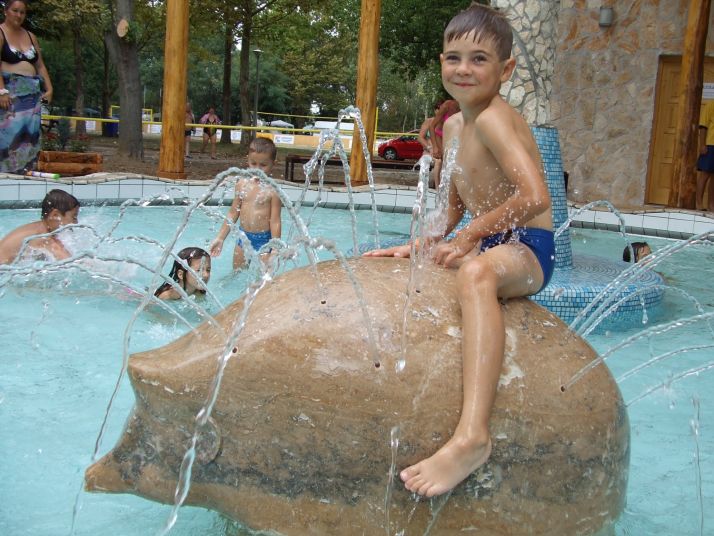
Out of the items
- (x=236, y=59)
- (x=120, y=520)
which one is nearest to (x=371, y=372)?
(x=120, y=520)

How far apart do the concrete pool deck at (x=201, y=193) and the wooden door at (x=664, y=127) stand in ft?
7.51

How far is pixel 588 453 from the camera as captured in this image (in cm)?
238

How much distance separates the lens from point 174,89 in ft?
37.4

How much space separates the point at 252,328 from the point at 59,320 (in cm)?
322

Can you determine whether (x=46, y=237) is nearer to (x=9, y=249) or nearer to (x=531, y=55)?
(x=9, y=249)

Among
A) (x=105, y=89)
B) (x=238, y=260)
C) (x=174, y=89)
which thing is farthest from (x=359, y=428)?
(x=105, y=89)

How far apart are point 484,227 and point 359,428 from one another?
778 mm

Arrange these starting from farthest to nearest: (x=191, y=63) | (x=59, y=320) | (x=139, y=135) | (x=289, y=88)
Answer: (x=289, y=88) → (x=191, y=63) → (x=139, y=135) → (x=59, y=320)

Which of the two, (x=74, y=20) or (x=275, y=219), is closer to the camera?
(x=275, y=219)

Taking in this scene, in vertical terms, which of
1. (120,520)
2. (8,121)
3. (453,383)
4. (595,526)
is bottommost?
(120,520)

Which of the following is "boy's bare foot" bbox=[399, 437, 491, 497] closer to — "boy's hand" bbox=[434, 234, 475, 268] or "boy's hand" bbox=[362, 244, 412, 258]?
"boy's hand" bbox=[434, 234, 475, 268]

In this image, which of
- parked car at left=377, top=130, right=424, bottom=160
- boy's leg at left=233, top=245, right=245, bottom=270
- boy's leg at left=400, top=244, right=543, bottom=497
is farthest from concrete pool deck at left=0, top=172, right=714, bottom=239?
parked car at left=377, top=130, right=424, bottom=160

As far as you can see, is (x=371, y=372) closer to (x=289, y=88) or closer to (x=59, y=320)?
(x=59, y=320)

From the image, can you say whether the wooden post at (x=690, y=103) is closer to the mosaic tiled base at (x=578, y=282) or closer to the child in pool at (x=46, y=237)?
the mosaic tiled base at (x=578, y=282)
